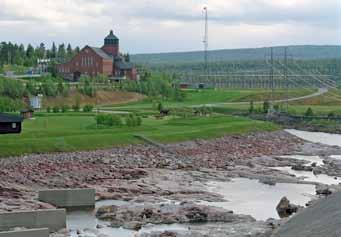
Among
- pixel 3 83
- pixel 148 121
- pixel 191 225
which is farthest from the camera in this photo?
pixel 3 83

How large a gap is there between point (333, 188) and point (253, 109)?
183 feet

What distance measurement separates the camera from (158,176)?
4425cm

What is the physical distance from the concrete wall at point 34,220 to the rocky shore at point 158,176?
9.43 ft

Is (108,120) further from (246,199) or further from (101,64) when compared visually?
(101,64)

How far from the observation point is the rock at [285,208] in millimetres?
33606

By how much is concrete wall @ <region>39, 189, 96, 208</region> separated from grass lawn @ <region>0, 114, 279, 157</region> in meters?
9.69

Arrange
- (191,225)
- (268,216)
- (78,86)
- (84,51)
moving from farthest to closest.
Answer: (84,51) → (78,86) → (268,216) → (191,225)

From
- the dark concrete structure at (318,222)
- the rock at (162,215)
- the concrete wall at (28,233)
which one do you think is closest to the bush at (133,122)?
the rock at (162,215)

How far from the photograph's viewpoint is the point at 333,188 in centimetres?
4066

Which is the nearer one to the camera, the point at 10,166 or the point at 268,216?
the point at 268,216

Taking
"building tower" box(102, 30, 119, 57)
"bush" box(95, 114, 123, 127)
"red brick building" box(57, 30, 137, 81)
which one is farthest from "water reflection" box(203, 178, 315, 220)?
"building tower" box(102, 30, 119, 57)

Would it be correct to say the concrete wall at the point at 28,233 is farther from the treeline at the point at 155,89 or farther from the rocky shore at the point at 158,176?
the treeline at the point at 155,89

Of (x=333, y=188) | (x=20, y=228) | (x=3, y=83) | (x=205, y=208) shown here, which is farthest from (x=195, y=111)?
(x=20, y=228)

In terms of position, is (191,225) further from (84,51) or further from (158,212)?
(84,51)
